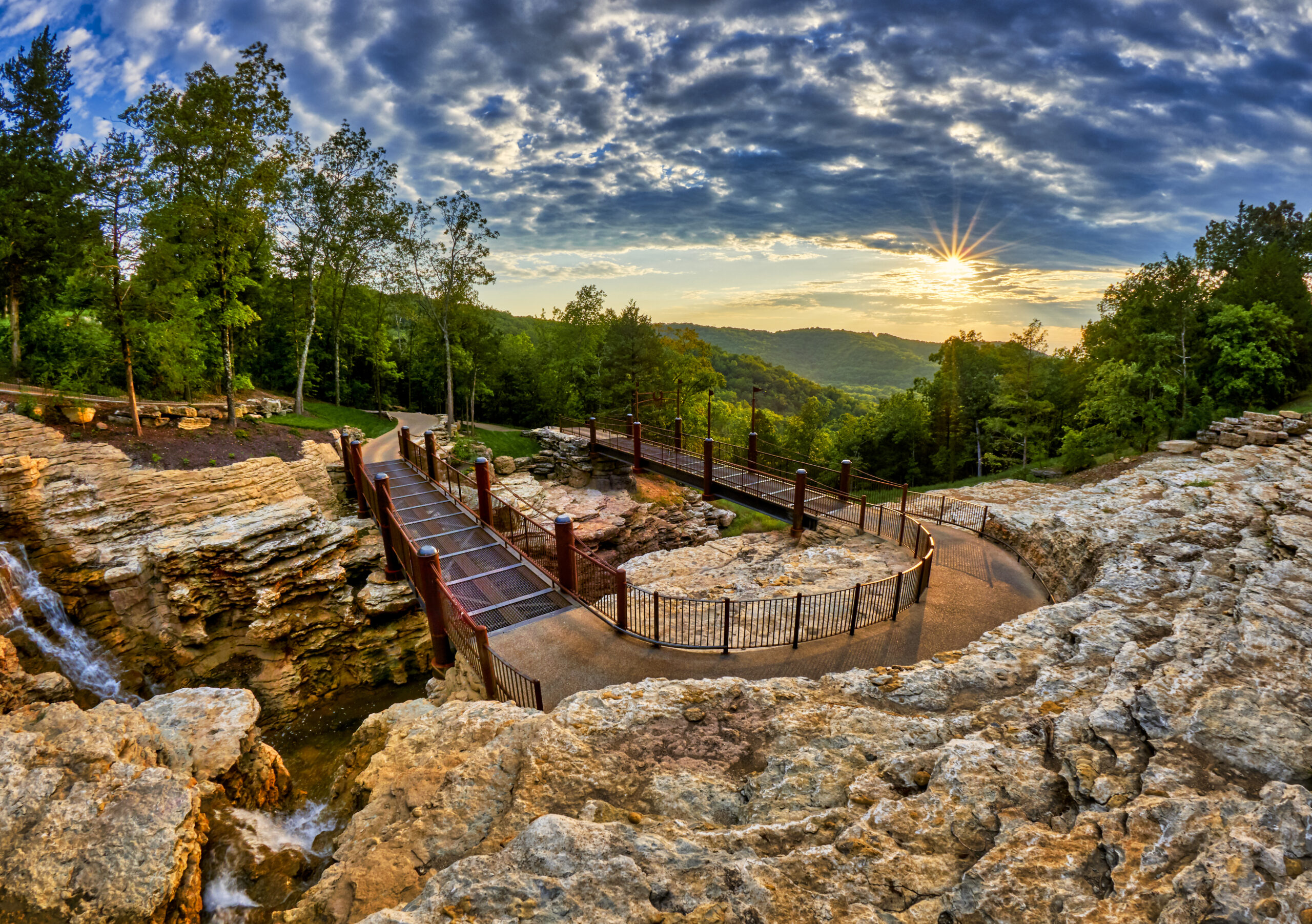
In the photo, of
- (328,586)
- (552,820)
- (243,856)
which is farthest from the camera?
(328,586)

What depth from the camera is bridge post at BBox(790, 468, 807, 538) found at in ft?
52.5

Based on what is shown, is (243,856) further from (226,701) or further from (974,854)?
(974,854)

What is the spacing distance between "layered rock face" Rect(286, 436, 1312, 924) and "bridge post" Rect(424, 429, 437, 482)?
1090cm

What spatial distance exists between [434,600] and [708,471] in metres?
10.4

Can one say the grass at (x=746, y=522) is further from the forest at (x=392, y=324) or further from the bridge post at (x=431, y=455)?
the bridge post at (x=431, y=455)

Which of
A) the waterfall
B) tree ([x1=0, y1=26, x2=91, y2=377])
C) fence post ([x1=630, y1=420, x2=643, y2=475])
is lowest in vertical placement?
the waterfall

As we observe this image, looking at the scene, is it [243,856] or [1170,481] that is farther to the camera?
[1170,481]

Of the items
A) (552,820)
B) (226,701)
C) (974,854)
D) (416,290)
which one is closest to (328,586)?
(226,701)

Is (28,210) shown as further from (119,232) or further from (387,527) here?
(387,527)

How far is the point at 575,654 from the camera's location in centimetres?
937

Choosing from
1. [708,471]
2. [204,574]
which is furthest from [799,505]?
[204,574]

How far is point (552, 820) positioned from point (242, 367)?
39.8 m

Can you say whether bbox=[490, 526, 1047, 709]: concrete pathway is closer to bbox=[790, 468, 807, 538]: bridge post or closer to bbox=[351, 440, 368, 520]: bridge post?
bbox=[790, 468, 807, 538]: bridge post

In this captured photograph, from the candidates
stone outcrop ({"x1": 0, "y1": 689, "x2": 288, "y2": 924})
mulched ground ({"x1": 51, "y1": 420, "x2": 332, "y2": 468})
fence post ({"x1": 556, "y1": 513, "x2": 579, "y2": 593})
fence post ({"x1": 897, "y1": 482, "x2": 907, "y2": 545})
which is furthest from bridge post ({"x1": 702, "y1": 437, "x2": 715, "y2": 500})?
mulched ground ({"x1": 51, "y1": 420, "x2": 332, "y2": 468})
